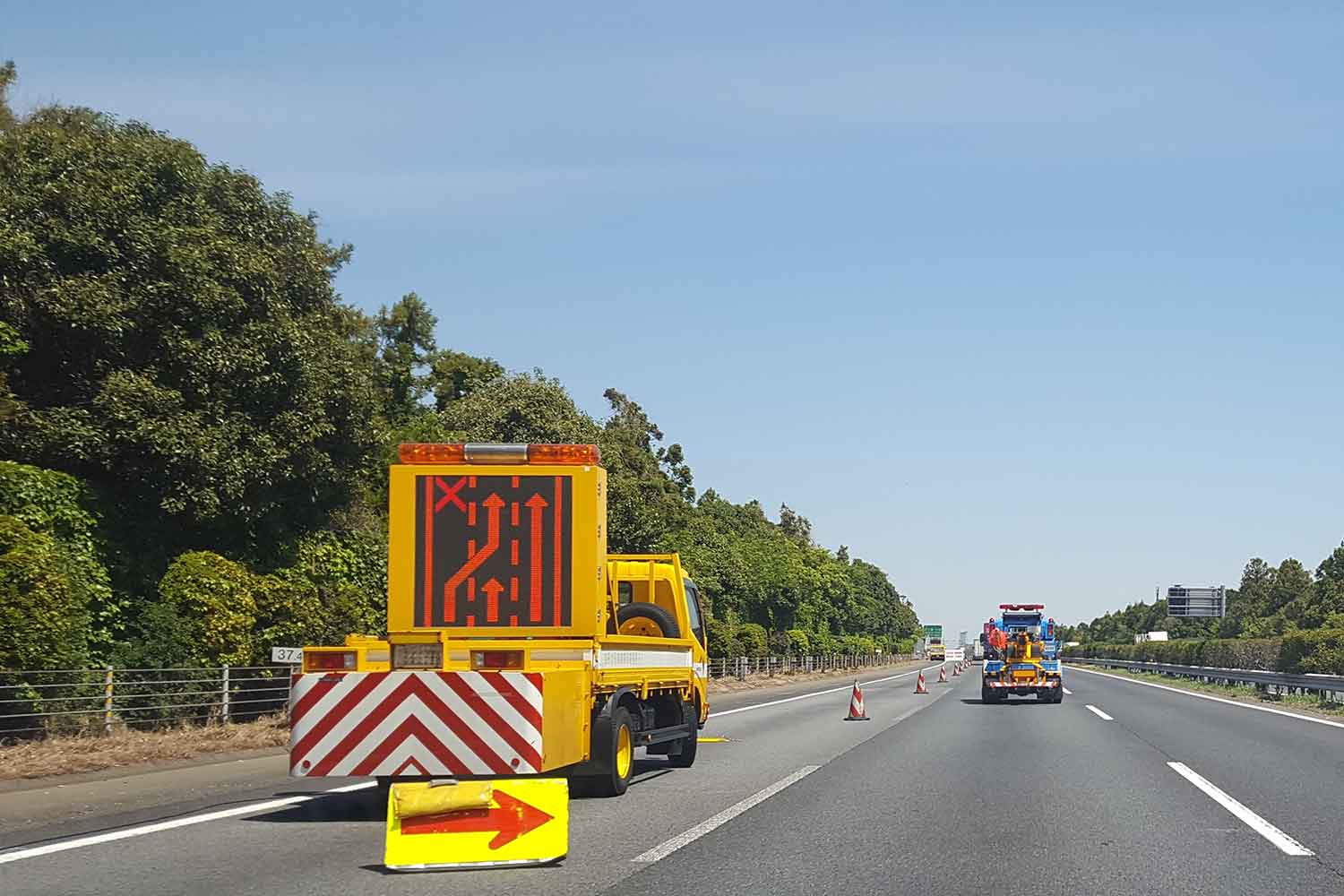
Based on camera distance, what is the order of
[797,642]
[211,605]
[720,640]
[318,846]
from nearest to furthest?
[318,846]
[211,605]
[720,640]
[797,642]

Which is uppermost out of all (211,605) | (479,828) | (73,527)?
(73,527)

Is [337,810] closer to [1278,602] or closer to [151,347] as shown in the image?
[151,347]

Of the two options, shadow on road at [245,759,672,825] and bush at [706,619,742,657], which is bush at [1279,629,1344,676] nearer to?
bush at [706,619,742,657]

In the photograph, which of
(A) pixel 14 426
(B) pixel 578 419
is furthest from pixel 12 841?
(B) pixel 578 419

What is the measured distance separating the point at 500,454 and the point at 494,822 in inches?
184

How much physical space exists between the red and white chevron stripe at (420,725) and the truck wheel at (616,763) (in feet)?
6.50

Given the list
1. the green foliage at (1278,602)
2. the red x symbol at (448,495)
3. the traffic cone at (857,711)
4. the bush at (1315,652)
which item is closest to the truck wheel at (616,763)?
the red x symbol at (448,495)

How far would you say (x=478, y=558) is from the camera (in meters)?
13.9

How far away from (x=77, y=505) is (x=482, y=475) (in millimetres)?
11369

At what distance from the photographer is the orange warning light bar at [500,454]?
13722 millimetres

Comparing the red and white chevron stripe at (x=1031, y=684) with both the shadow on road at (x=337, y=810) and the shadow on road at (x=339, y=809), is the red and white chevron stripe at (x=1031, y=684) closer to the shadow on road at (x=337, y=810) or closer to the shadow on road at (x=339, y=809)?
the shadow on road at (x=339, y=809)

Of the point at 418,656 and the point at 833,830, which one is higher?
the point at 418,656

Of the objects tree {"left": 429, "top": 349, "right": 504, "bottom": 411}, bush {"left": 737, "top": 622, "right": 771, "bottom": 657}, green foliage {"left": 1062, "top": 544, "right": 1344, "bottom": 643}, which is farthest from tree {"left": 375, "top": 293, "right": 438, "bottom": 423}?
green foliage {"left": 1062, "top": 544, "right": 1344, "bottom": 643}

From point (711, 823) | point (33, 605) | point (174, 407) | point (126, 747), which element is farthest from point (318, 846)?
point (174, 407)
